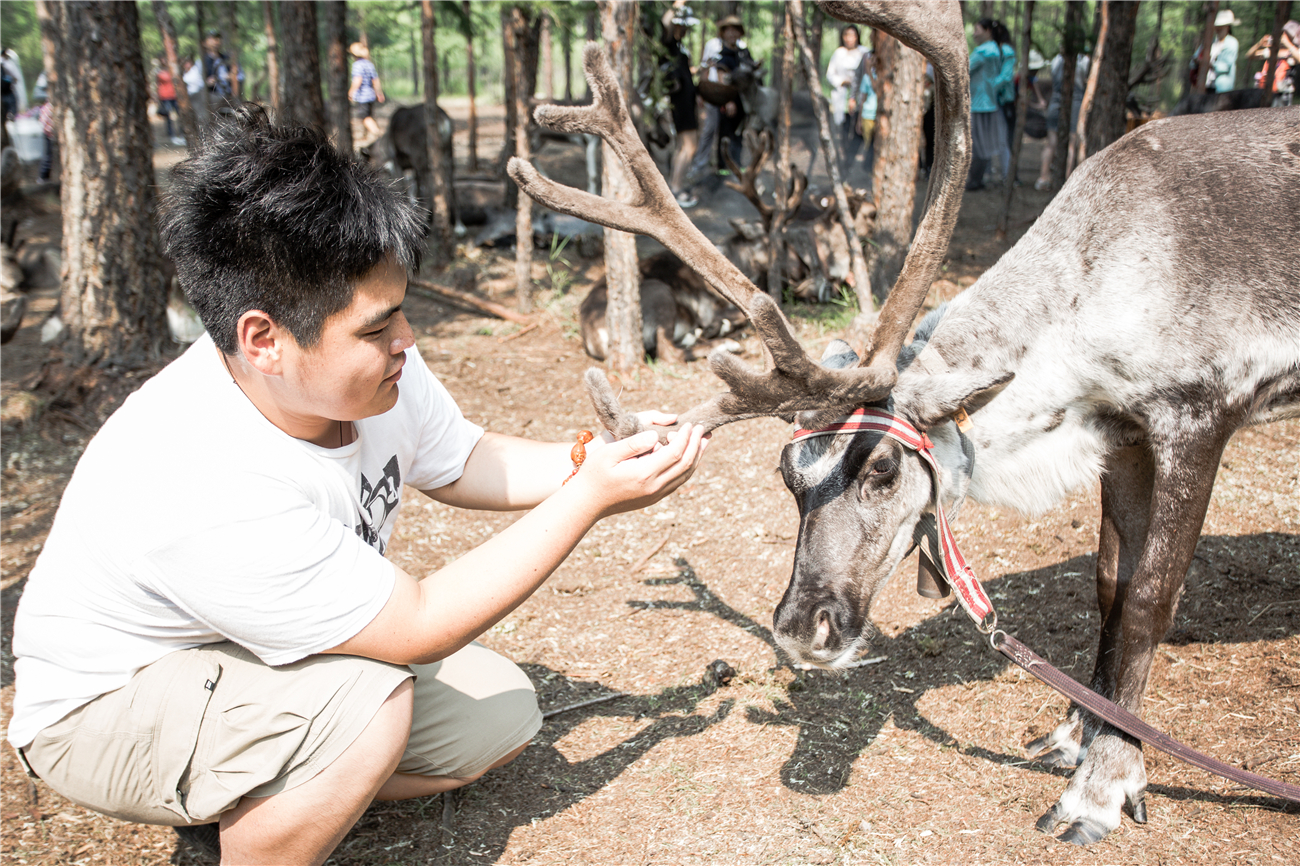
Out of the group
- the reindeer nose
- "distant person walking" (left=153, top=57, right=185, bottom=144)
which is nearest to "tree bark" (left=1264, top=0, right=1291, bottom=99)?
the reindeer nose

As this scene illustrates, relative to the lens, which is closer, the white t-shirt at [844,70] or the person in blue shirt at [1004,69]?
the person in blue shirt at [1004,69]

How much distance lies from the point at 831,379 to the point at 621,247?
4256 mm

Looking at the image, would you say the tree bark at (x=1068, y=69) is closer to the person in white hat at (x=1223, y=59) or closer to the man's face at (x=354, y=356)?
the person in white hat at (x=1223, y=59)

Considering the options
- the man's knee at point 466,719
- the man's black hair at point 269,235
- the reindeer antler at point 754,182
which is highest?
the man's black hair at point 269,235

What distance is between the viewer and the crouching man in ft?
Answer: 6.70

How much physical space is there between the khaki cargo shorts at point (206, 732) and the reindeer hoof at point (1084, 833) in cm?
195

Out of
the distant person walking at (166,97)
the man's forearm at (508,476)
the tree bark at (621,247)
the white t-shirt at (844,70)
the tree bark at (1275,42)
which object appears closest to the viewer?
the man's forearm at (508,476)

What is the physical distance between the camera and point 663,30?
11.4m

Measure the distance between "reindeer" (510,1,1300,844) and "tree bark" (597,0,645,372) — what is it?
330cm

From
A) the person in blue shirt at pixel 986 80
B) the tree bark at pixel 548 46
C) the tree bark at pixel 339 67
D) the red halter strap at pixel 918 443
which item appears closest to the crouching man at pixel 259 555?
the red halter strap at pixel 918 443

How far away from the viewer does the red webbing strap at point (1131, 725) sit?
2.51 m

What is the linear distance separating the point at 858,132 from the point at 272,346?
13.4 meters

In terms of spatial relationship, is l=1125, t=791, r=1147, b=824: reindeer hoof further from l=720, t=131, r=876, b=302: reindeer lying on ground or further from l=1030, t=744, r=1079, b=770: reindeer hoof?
l=720, t=131, r=876, b=302: reindeer lying on ground

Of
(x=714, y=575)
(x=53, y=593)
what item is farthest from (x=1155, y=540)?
(x=53, y=593)
